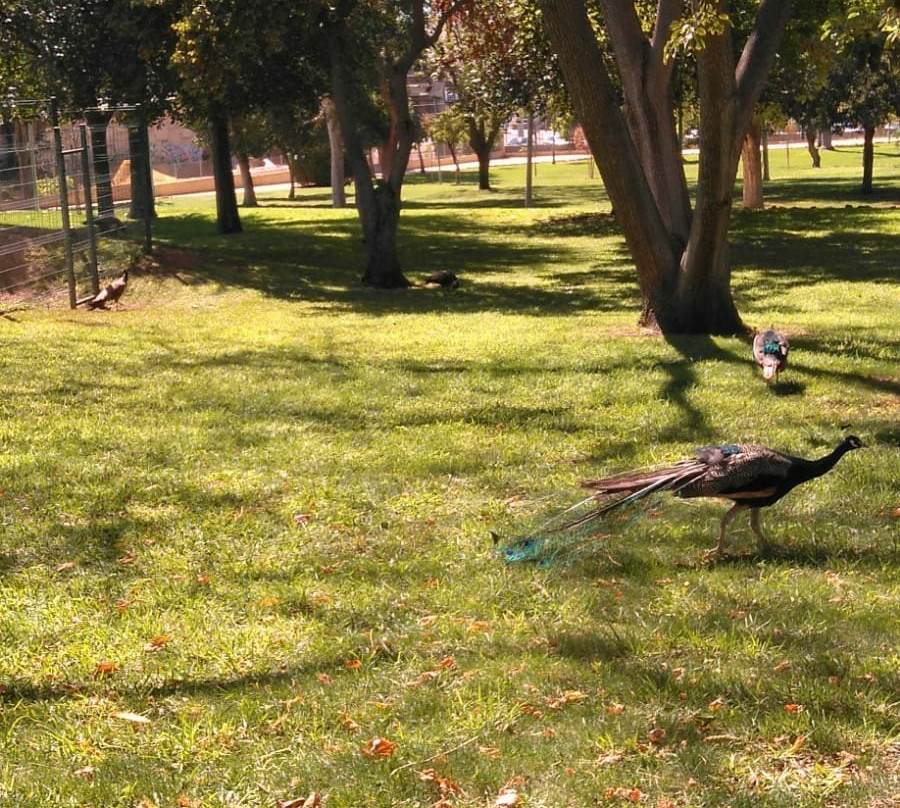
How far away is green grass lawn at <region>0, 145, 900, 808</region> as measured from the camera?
369 cm

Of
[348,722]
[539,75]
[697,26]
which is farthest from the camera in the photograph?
[539,75]

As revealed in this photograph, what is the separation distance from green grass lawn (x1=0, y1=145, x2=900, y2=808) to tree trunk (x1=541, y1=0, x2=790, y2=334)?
0.85m

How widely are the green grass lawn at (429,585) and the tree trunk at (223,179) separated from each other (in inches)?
600

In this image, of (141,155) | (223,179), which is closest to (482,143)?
(223,179)

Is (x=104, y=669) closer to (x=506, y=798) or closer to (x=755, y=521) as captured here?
(x=506, y=798)

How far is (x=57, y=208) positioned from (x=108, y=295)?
1412 millimetres

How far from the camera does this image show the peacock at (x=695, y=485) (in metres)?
4.92

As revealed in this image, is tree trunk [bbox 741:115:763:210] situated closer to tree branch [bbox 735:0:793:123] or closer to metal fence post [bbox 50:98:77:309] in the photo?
metal fence post [bbox 50:98:77:309]

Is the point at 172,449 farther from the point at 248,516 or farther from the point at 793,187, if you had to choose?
the point at 793,187

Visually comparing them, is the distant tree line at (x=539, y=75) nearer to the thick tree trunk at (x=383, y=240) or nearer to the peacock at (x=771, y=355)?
the thick tree trunk at (x=383, y=240)

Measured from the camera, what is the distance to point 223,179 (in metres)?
26.5

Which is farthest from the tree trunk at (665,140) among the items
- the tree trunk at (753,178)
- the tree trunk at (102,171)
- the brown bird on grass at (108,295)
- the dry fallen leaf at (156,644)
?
the tree trunk at (753,178)

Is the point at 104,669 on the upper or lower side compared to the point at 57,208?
lower

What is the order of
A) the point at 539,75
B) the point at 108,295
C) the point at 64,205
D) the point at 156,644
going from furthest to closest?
the point at 539,75, the point at 108,295, the point at 64,205, the point at 156,644
